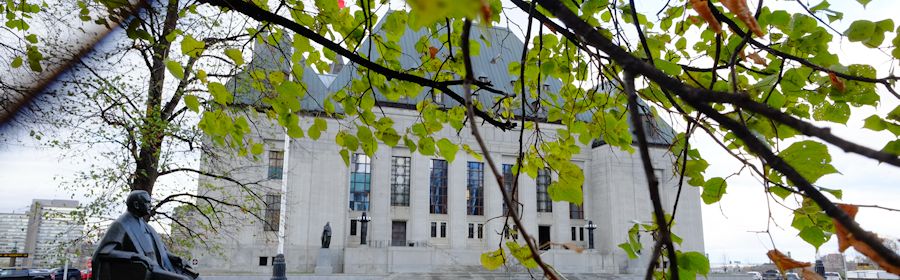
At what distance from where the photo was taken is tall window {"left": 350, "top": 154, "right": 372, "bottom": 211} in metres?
37.1

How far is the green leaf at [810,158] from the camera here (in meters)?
1.67

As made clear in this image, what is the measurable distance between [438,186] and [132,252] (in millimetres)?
34171

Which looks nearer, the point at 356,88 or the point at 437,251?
the point at 356,88

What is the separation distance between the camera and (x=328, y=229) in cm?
3147

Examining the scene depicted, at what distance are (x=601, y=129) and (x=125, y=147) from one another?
12531 millimetres

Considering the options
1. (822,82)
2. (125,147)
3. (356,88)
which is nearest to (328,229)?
(125,147)

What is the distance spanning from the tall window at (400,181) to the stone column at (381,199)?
0.91m

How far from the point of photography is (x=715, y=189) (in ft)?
6.62

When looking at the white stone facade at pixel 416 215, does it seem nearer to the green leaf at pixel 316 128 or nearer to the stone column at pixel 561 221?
the stone column at pixel 561 221

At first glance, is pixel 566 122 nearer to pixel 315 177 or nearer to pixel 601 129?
pixel 601 129

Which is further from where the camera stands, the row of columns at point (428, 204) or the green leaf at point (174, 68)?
the row of columns at point (428, 204)

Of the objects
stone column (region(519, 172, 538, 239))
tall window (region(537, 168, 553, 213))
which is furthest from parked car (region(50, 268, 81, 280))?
tall window (region(537, 168, 553, 213))

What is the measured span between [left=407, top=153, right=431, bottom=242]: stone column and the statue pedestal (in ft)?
21.1

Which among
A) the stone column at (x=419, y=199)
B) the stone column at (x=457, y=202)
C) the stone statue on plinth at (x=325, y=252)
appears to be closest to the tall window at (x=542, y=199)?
the stone column at (x=457, y=202)
